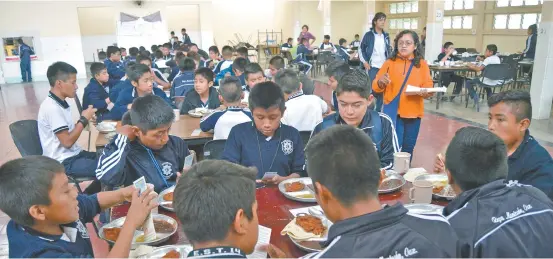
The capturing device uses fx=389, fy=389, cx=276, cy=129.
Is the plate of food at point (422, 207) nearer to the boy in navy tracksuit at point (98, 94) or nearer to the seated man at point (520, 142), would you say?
the seated man at point (520, 142)

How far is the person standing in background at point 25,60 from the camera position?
13.5 m

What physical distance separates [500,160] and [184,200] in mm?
1204

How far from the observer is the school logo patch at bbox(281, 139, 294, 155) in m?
2.61

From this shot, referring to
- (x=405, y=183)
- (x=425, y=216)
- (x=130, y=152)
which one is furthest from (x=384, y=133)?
(x=130, y=152)

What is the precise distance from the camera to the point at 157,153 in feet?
7.94

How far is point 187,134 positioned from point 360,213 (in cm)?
259

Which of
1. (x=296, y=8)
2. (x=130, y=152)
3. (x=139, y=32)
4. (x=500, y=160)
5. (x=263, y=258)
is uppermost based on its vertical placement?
(x=296, y=8)

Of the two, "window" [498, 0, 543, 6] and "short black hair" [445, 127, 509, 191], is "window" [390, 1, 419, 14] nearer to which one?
"window" [498, 0, 543, 6]

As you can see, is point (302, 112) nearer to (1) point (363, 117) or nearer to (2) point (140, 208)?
(1) point (363, 117)

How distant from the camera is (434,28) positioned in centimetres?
1001

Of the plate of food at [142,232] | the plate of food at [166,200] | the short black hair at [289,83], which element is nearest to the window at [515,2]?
the short black hair at [289,83]

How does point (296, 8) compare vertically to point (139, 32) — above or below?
above

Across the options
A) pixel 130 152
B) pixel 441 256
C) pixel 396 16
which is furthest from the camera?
pixel 396 16

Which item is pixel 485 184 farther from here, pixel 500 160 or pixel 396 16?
pixel 396 16
